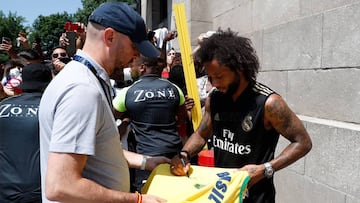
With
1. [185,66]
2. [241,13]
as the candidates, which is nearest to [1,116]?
[185,66]

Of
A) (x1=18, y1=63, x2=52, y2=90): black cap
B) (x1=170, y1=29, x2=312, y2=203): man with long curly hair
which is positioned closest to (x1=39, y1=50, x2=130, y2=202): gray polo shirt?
(x1=170, y1=29, x2=312, y2=203): man with long curly hair

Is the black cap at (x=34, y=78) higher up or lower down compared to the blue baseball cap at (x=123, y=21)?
lower down

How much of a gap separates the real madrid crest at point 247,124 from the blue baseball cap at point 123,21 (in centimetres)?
101

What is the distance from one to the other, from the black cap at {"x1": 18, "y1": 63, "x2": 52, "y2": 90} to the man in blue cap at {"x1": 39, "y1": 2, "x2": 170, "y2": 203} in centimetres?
166

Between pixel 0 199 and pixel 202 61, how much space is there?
1.98 metres

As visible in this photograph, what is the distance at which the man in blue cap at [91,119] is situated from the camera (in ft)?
4.75

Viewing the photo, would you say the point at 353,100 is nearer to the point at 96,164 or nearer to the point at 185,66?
the point at 185,66

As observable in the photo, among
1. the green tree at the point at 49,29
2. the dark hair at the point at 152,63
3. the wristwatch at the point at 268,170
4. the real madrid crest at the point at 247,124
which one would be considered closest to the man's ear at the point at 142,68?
the dark hair at the point at 152,63

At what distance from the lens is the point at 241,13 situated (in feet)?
18.5

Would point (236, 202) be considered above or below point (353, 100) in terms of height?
below

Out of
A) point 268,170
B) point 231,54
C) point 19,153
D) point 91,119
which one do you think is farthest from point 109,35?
point 19,153

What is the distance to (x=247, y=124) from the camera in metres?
2.49

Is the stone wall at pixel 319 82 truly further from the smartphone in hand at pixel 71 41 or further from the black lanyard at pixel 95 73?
the smartphone in hand at pixel 71 41

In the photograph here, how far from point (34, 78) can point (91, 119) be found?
196 cm
